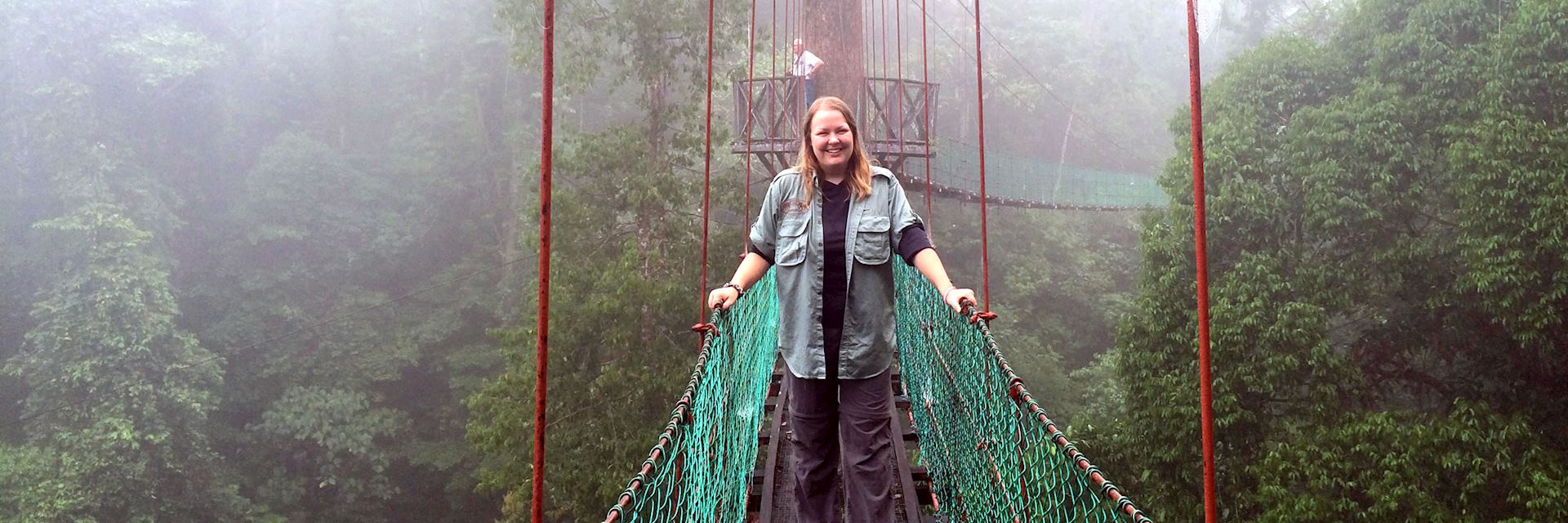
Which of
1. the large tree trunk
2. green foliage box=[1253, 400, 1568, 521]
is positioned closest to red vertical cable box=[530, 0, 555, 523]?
the large tree trunk

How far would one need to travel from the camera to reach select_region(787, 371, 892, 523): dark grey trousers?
1628 millimetres

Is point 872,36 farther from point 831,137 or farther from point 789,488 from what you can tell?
point 831,137

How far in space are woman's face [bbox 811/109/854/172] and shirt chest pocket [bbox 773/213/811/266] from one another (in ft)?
0.29

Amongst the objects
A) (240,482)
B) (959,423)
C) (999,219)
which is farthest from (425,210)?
(959,423)

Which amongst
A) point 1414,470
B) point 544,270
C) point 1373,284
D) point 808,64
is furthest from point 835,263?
point 1373,284

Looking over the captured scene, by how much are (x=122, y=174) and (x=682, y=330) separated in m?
7.74

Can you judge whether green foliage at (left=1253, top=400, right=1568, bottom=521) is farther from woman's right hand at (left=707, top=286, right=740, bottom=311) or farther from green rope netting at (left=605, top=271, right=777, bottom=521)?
woman's right hand at (left=707, top=286, right=740, bottom=311)

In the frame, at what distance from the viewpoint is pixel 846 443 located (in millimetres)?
1662

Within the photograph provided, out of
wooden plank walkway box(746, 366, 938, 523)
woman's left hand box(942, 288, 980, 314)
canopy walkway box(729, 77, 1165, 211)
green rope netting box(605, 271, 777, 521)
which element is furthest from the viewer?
canopy walkway box(729, 77, 1165, 211)

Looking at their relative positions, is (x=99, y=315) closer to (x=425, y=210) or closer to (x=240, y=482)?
(x=240, y=482)

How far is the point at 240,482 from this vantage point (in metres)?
11.1

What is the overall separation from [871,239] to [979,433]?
0.46 m

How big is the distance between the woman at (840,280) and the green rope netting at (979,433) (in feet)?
0.53

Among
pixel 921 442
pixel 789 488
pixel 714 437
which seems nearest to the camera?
pixel 714 437
